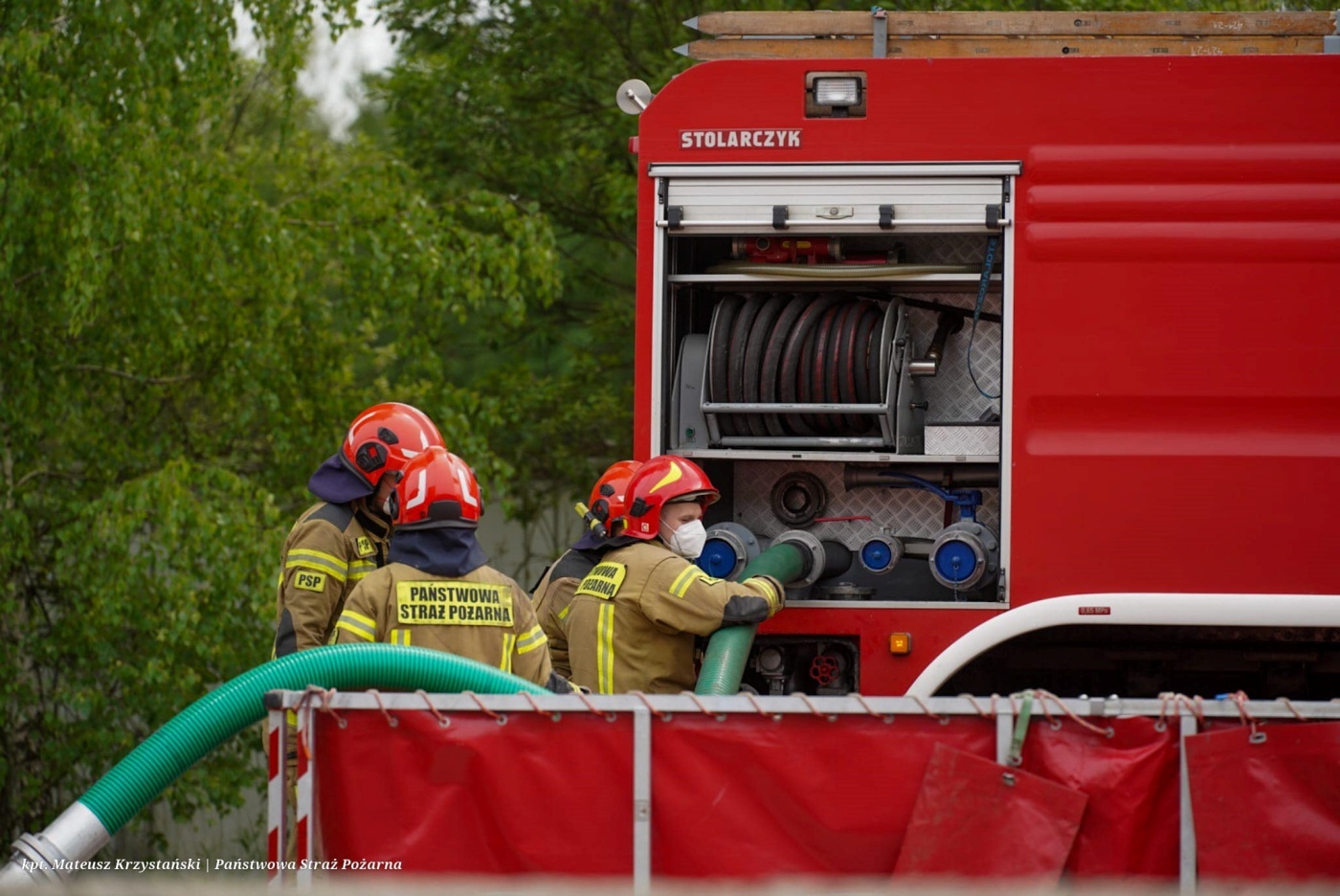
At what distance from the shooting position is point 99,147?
26.3 ft

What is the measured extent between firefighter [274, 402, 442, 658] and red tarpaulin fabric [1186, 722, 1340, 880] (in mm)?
2828

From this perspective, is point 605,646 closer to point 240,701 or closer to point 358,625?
point 358,625

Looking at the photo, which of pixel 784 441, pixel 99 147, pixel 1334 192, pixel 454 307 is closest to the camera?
pixel 1334 192

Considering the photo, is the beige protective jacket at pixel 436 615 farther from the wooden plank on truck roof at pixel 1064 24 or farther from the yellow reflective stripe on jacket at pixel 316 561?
the wooden plank on truck roof at pixel 1064 24

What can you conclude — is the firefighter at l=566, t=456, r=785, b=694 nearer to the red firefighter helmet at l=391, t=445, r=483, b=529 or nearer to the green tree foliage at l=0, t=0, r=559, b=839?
the red firefighter helmet at l=391, t=445, r=483, b=529

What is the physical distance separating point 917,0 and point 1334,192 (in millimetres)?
6167

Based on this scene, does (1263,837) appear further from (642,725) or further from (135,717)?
(135,717)

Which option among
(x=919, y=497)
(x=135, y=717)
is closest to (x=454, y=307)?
(x=135, y=717)

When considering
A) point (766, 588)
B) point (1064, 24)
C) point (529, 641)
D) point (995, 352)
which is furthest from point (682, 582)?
point (1064, 24)

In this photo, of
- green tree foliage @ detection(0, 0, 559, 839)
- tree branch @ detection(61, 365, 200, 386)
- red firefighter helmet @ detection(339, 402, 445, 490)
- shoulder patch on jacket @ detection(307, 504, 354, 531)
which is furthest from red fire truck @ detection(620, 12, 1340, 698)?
tree branch @ detection(61, 365, 200, 386)

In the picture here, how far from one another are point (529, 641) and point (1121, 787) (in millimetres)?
1892

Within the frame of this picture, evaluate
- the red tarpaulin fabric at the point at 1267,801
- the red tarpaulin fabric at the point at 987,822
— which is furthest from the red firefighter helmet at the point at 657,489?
the red tarpaulin fabric at the point at 1267,801

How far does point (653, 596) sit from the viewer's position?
5.30 m

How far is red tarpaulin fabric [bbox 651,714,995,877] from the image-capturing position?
3.43 meters
